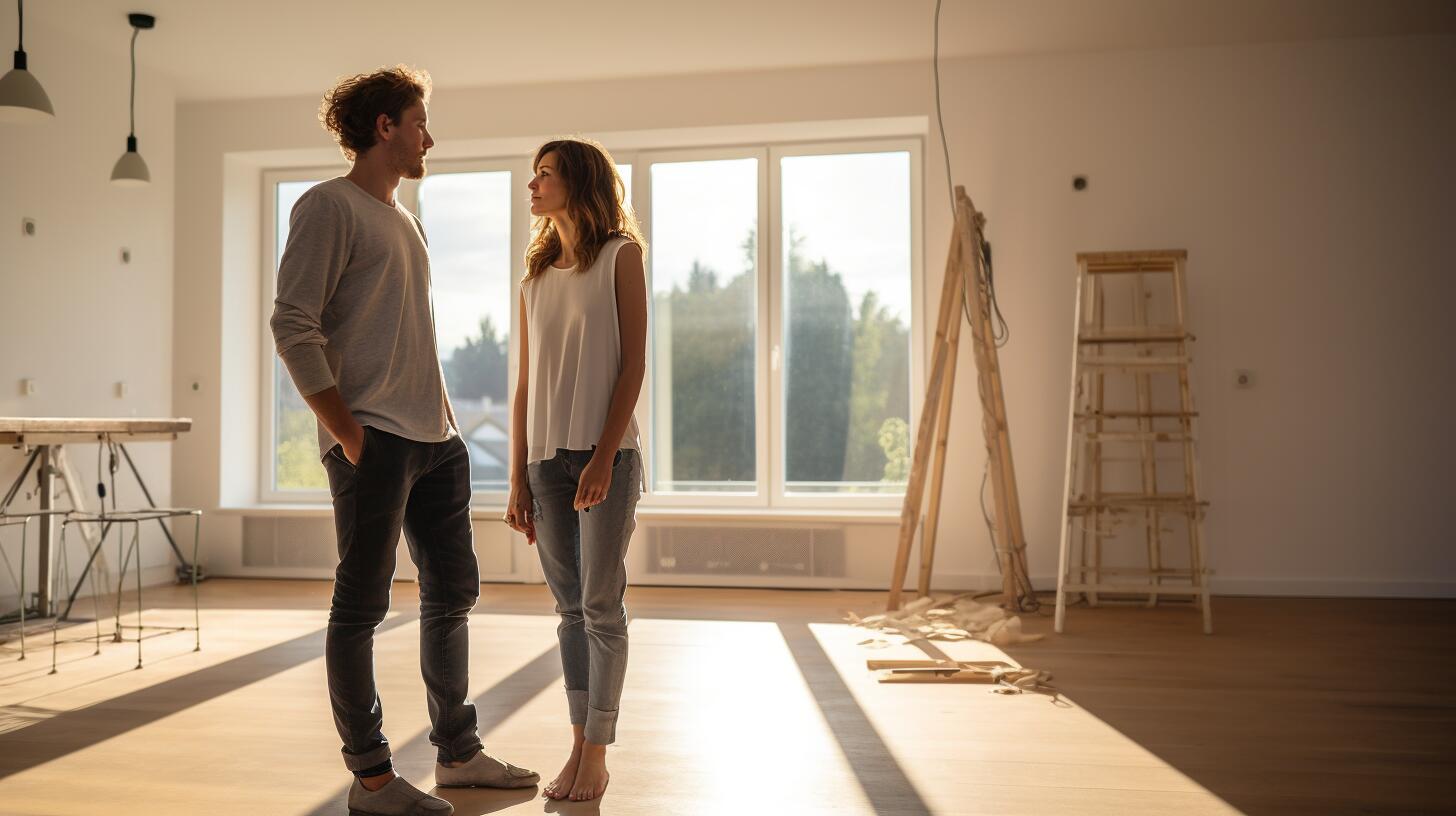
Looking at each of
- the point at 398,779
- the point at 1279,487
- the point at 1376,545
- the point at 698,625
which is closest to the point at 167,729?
the point at 398,779

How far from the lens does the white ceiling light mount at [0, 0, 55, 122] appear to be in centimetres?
381

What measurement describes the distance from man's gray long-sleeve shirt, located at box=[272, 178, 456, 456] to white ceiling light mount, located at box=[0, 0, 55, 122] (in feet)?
9.14

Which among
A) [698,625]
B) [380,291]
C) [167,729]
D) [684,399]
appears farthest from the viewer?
[684,399]

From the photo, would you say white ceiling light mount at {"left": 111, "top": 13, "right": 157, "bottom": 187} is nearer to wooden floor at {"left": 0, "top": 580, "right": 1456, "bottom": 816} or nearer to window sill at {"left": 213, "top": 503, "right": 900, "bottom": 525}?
window sill at {"left": 213, "top": 503, "right": 900, "bottom": 525}

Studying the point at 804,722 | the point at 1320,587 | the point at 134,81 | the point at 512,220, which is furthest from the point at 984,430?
the point at 134,81

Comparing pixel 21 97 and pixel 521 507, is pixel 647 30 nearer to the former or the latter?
pixel 21 97

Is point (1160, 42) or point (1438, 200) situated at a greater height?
point (1160, 42)

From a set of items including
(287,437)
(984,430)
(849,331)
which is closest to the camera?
(984,430)

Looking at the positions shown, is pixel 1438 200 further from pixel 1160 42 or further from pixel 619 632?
pixel 619 632

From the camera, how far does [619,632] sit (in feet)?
6.57

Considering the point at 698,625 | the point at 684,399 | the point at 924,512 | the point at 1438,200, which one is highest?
the point at 1438,200

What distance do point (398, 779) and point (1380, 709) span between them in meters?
2.54

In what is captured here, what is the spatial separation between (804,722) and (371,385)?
4.84ft

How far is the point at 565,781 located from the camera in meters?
2.10
